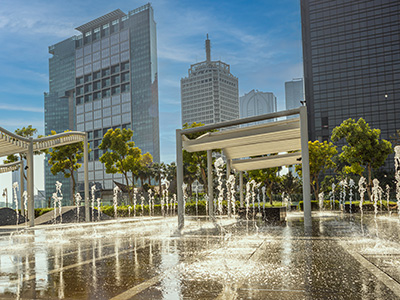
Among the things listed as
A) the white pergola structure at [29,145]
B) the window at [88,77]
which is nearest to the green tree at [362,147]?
the white pergola structure at [29,145]

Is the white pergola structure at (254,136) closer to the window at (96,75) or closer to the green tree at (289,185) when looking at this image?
the green tree at (289,185)

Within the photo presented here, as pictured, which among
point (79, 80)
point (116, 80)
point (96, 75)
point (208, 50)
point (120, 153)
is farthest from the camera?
point (208, 50)

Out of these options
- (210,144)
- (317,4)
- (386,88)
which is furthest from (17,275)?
(317,4)

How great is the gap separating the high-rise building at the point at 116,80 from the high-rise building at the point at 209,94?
95.5ft

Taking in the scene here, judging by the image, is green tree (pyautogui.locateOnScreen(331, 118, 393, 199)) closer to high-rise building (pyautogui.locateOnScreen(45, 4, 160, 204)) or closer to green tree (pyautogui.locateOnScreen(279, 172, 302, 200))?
green tree (pyautogui.locateOnScreen(279, 172, 302, 200))

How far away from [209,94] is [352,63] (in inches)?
2882

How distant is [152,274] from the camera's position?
4.80 m

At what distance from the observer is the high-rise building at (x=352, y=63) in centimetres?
6494

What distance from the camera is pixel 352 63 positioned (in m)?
67.7

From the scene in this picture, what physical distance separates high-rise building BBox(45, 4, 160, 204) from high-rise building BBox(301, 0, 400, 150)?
48.5 meters

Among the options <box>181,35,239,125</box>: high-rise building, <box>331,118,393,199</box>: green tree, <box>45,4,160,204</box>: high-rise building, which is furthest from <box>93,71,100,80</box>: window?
<box>331,118,393,199</box>: green tree

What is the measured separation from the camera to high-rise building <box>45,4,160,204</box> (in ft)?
337

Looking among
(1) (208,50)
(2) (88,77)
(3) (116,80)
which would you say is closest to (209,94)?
(3) (116,80)

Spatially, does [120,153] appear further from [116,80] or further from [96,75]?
[96,75]
